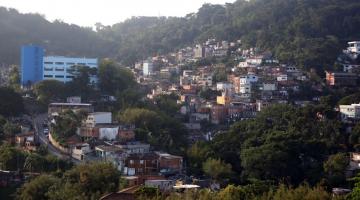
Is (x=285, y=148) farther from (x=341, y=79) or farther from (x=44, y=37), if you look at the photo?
(x=44, y=37)

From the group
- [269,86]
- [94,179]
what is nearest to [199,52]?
[269,86]

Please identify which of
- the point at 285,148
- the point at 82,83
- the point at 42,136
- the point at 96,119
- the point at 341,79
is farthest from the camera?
the point at 341,79

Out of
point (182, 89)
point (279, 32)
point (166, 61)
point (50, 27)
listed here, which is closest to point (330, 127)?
point (182, 89)

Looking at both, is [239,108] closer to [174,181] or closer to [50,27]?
[174,181]

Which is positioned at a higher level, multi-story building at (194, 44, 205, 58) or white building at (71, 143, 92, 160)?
multi-story building at (194, 44, 205, 58)

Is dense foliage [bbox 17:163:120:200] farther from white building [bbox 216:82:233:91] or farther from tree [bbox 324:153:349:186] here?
white building [bbox 216:82:233:91]

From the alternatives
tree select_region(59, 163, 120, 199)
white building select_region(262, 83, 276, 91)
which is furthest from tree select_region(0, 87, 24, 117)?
white building select_region(262, 83, 276, 91)
